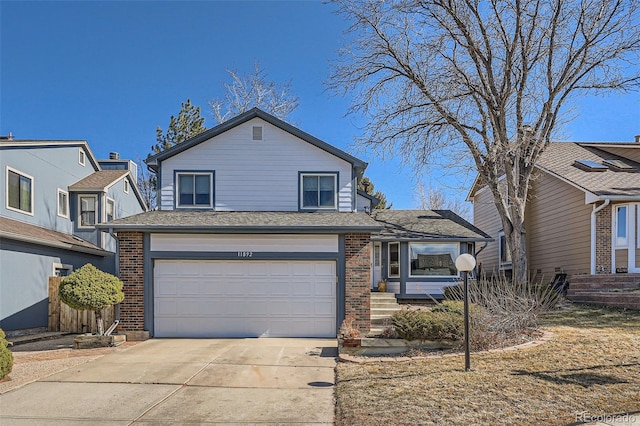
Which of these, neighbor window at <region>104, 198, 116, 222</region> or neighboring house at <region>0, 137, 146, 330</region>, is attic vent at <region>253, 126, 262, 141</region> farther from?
neighbor window at <region>104, 198, 116, 222</region>

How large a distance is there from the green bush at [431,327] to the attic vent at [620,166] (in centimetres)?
1205

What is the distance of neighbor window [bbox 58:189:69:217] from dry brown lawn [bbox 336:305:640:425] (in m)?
13.9

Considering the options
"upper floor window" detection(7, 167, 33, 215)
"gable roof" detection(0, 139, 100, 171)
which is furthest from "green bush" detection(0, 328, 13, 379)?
"gable roof" detection(0, 139, 100, 171)

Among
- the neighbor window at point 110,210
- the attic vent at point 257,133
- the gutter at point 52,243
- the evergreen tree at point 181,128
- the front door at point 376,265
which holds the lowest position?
the front door at point 376,265

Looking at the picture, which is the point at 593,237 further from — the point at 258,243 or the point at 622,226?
the point at 258,243

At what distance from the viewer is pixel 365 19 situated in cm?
1468

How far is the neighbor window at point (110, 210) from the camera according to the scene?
18197 mm

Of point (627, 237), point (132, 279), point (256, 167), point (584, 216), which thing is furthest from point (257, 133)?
point (627, 237)

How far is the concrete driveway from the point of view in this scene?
17.2 feet

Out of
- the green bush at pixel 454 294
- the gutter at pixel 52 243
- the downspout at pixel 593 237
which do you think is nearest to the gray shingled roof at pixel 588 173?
the downspout at pixel 593 237

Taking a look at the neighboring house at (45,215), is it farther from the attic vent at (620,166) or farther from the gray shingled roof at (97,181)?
the attic vent at (620,166)

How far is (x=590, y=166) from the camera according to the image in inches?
640

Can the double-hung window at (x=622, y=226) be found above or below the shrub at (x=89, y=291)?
above

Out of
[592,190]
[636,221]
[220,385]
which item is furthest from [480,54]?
[220,385]
